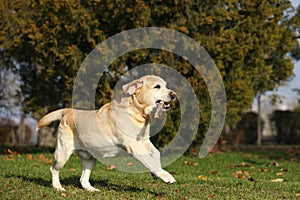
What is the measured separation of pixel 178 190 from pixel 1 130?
71.4ft

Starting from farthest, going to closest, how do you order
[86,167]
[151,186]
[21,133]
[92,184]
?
[21,133] → [92,184] → [151,186] → [86,167]

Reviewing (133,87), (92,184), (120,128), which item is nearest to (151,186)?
(92,184)

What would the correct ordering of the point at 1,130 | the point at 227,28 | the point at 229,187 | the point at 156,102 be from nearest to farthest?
the point at 156,102, the point at 229,187, the point at 227,28, the point at 1,130

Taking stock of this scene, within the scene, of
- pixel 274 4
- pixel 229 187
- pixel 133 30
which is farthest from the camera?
pixel 274 4

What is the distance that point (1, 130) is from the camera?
26.6 m

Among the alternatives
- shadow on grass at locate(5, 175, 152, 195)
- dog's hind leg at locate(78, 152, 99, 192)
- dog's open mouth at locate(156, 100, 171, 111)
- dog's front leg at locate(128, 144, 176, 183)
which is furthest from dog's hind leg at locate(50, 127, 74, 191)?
dog's open mouth at locate(156, 100, 171, 111)

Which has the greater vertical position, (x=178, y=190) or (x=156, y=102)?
(x=156, y=102)

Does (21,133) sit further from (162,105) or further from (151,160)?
(151,160)

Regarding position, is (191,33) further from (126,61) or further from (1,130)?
(1,130)

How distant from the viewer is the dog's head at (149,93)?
623 centimetres

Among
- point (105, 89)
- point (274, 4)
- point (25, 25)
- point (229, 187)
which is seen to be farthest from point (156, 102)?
point (274, 4)

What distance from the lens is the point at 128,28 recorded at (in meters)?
13.4

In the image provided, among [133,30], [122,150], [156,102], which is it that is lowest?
[122,150]

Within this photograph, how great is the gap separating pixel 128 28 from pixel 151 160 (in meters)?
8.08
